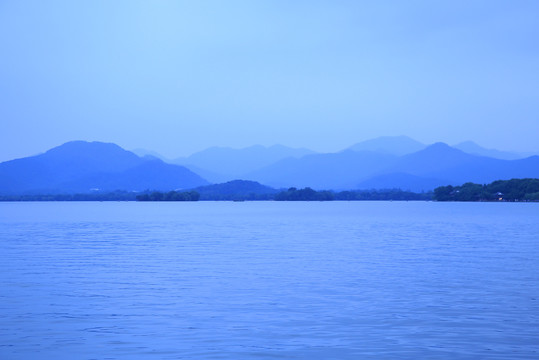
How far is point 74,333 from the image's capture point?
1569 cm

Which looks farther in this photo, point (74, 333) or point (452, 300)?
point (452, 300)

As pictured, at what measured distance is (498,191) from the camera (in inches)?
7121

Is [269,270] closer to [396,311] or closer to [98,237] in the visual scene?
[396,311]

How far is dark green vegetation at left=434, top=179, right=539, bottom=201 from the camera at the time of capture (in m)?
172

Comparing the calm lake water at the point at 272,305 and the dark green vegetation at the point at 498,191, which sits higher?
the dark green vegetation at the point at 498,191

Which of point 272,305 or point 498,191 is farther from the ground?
point 498,191

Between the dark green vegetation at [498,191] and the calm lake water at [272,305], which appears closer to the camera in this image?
the calm lake water at [272,305]

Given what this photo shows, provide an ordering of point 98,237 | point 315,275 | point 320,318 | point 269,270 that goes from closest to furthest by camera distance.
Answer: point 320,318, point 315,275, point 269,270, point 98,237

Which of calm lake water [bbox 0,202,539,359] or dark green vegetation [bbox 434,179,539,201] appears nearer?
calm lake water [bbox 0,202,539,359]

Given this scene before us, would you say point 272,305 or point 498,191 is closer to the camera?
point 272,305

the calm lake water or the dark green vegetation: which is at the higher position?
the dark green vegetation

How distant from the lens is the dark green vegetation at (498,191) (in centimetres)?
17188

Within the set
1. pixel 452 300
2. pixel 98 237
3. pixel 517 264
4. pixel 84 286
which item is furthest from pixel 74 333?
pixel 98 237

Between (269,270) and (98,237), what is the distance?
86.4 feet
